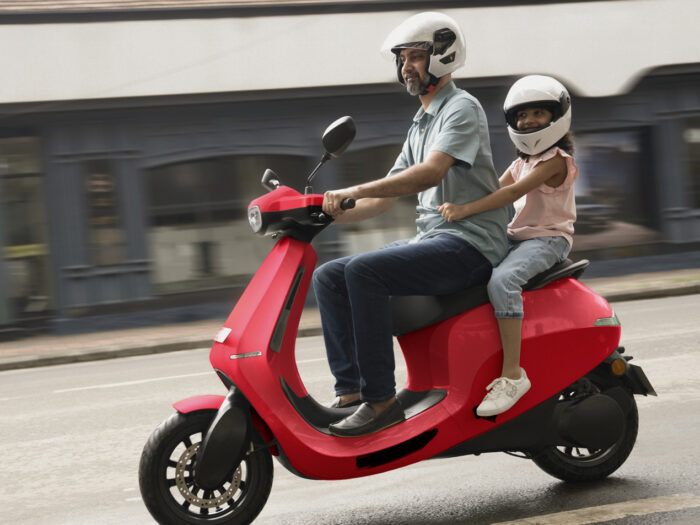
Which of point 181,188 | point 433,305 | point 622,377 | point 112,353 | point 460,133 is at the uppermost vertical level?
point 460,133

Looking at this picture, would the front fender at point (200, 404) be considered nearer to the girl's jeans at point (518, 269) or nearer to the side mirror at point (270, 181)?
the side mirror at point (270, 181)

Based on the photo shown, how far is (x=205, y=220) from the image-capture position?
1530 cm

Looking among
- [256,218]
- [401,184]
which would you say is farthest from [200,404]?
[401,184]

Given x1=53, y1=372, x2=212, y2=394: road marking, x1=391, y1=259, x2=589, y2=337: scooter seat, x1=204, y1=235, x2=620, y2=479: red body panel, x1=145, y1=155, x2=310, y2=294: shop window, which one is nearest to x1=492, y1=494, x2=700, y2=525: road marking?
x1=204, y1=235, x2=620, y2=479: red body panel

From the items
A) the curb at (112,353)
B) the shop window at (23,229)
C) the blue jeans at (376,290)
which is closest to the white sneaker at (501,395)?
the blue jeans at (376,290)

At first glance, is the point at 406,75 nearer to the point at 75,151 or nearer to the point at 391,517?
the point at 391,517

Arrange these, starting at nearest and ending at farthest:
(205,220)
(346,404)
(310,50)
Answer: (346,404), (205,220), (310,50)

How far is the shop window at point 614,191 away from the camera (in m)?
16.9

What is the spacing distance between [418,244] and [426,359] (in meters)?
0.49

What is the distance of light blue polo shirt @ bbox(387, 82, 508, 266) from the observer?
3900mm

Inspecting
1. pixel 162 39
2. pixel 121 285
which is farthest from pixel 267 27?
pixel 121 285

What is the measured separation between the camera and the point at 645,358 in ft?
24.9

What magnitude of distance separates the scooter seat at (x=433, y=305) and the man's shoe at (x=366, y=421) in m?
0.34

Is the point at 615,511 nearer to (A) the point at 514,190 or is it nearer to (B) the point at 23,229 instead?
(A) the point at 514,190
